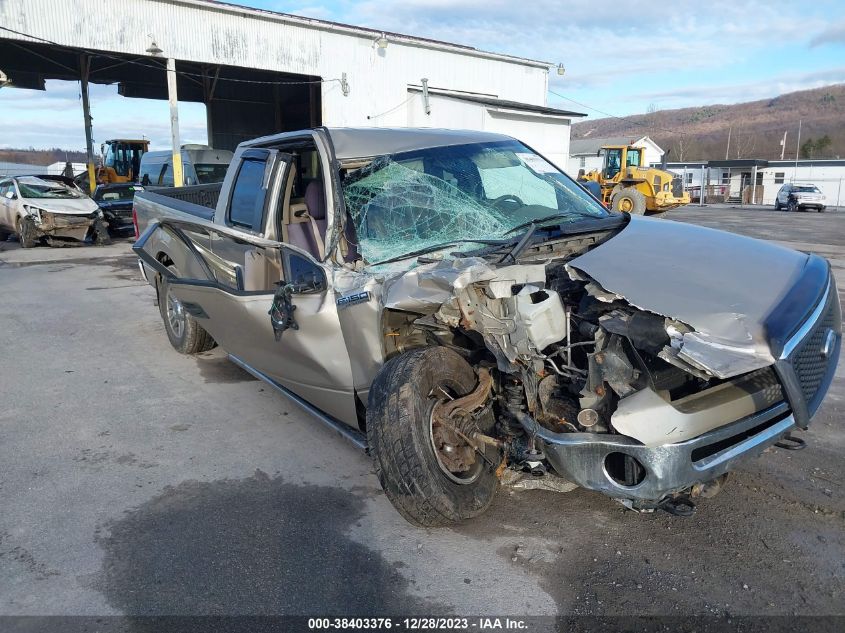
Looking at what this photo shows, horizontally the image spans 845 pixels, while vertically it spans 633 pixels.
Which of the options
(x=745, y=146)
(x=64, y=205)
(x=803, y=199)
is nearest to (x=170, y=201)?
(x=64, y=205)

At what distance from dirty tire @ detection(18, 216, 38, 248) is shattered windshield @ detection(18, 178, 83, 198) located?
36.2 inches

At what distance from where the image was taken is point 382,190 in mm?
4039

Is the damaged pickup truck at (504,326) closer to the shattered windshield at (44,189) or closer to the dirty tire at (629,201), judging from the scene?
the shattered windshield at (44,189)

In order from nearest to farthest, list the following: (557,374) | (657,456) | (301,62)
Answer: (657,456)
(557,374)
(301,62)

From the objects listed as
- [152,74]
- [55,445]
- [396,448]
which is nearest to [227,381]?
[55,445]

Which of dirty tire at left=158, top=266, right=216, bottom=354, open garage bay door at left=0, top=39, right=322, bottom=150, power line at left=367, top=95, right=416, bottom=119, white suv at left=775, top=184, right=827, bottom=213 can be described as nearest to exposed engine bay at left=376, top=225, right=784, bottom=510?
dirty tire at left=158, top=266, right=216, bottom=354

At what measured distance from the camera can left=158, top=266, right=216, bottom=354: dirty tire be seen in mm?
6062

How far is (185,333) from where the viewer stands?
20.2 ft

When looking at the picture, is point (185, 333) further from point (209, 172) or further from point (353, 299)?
point (209, 172)

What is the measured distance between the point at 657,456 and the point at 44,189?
17498 millimetres

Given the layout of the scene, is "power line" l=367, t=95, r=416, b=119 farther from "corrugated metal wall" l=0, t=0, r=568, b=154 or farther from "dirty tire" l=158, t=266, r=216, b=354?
"dirty tire" l=158, t=266, r=216, b=354

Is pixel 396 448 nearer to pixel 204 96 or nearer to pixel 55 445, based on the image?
pixel 55 445

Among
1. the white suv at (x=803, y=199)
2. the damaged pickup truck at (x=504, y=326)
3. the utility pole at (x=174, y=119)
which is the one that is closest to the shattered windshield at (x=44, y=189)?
the utility pole at (x=174, y=119)

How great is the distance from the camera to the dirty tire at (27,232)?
50.0 ft
